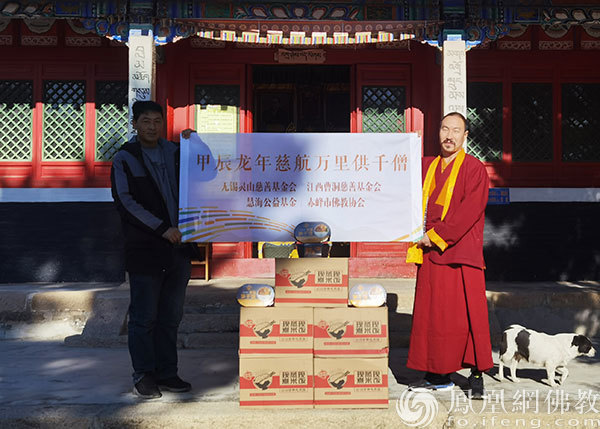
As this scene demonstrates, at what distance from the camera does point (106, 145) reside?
321 inches

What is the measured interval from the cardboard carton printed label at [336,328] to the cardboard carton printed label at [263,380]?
43 cm

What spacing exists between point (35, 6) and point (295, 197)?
478 cm

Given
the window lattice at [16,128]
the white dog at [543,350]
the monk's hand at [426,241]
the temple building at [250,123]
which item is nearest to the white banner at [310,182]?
the monk's hand at [426,241]

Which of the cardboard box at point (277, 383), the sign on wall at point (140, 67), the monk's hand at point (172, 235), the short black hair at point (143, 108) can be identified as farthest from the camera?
the sign on wall at point (140, 67)

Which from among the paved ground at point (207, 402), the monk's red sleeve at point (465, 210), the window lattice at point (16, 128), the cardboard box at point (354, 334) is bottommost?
the paved ground at point (207, 402)

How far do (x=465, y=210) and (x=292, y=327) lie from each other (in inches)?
52.5

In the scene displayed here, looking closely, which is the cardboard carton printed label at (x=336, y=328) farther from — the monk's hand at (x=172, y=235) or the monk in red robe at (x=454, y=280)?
the monk's hand at (x=172, y=235)

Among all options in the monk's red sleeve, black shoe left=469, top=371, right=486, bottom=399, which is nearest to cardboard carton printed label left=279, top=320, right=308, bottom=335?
the monk's red sleeve

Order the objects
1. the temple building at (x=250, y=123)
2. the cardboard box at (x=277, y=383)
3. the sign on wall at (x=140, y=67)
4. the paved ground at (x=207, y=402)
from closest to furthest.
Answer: the paved ground at (x=207, y=402) → the cardboard box at (x=277, y=383) → the sign on wall at (x=140, y=67) → the temple building at (x=250, y=123)

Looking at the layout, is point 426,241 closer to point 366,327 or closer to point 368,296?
point 368,296

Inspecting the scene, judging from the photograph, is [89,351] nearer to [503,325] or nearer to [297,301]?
[297,301]

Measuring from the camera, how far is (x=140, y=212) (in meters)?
4.02

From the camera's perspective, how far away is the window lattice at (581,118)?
27.1ft

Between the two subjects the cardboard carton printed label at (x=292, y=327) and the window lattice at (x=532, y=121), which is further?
the window lattice at (x=532, y=121)
